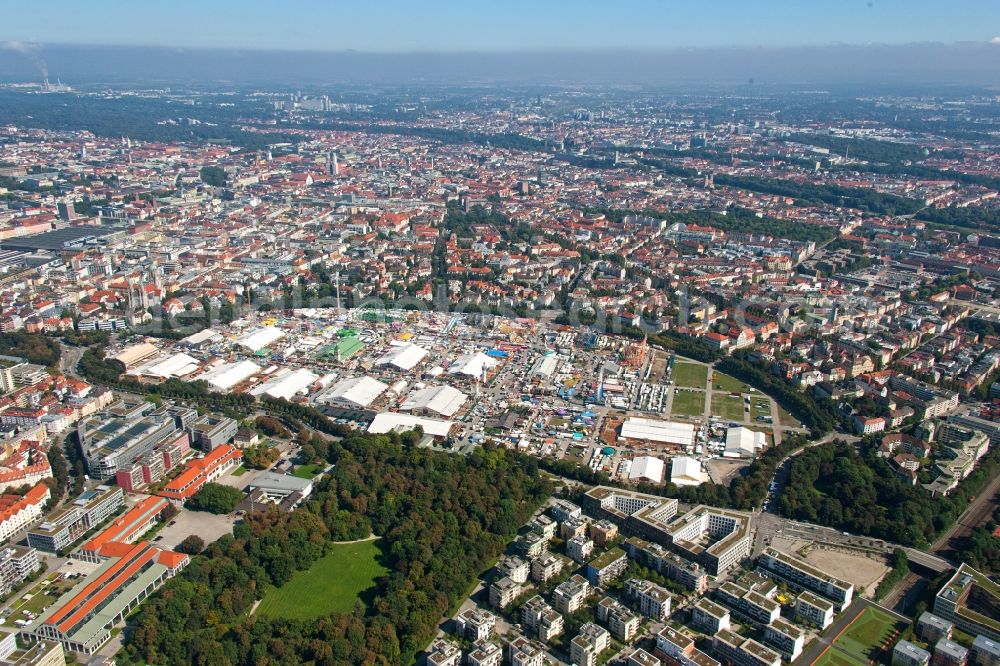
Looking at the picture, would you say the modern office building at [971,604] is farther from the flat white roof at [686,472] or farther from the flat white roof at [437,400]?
the flat white roof at [437,400]

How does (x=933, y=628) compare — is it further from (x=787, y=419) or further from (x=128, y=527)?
(x=128, y=527)

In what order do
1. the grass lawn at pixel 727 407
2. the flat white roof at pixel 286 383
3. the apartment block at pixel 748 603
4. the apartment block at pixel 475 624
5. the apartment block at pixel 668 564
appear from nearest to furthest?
the apartment block at pixel 475 624, the apartment block at pixel 748 603, the apartment block at pixel 668 564, the grass lawn at pixel 727 407, the flat white roof at pixel 286 383

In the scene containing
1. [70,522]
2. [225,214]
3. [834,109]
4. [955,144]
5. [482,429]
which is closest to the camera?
[70,522]

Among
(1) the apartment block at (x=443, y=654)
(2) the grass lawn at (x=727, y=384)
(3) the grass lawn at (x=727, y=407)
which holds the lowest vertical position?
(3) the grass lawn at (x=727, y=407)

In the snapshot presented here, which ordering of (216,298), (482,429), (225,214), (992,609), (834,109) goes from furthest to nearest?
(834,109) < (225,214) < (216,298) < (482,429) < (992,609)

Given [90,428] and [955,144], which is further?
[955,144]

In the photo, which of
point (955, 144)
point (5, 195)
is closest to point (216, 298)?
point (5, 195)

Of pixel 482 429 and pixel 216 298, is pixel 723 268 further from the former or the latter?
pixel 216 298

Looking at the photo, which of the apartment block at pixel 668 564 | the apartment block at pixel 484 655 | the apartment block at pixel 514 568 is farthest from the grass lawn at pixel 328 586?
the apartment block at pixel 668 564
